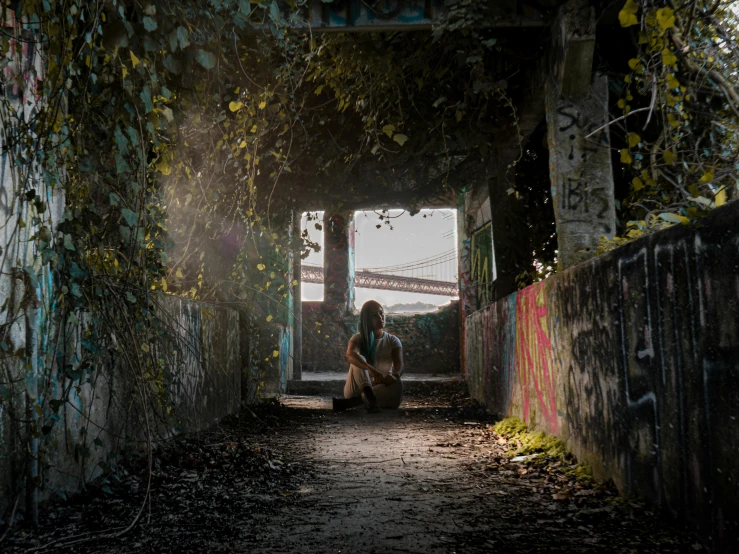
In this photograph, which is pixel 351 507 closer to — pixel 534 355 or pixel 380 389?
pixel 534 355

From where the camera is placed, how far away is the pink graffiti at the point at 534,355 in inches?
183

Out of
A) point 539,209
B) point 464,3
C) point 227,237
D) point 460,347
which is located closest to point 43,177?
point 464,3

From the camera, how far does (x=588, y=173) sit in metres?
4.88

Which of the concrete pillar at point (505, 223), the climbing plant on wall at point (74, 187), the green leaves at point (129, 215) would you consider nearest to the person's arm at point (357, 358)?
the concrete pillar at point (505, 223)

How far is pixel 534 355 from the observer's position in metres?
5.16

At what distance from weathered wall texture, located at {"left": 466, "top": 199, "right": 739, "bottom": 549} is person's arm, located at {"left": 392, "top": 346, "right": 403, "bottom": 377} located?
3841 mm

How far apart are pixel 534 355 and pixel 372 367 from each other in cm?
327

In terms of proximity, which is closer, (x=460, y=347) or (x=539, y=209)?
(x=539, y=209)

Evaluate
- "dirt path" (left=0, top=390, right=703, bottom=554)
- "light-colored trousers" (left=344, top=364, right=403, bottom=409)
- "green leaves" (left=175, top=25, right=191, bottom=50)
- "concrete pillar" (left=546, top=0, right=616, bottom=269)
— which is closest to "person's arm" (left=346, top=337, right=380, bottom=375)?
"light-colored trousers" (left=344, top=364, right=403, bottom=409)

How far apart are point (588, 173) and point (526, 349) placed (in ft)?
5.40

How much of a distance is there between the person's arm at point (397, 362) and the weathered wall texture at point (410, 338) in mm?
7044

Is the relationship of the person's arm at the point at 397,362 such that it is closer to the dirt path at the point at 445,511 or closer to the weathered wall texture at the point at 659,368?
the dirt path at the point at 445,511

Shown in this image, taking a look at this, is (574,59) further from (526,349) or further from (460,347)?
(460,347)

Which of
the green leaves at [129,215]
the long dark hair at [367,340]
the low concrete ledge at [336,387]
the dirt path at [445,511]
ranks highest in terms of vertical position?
the green leaves at [129,215]
